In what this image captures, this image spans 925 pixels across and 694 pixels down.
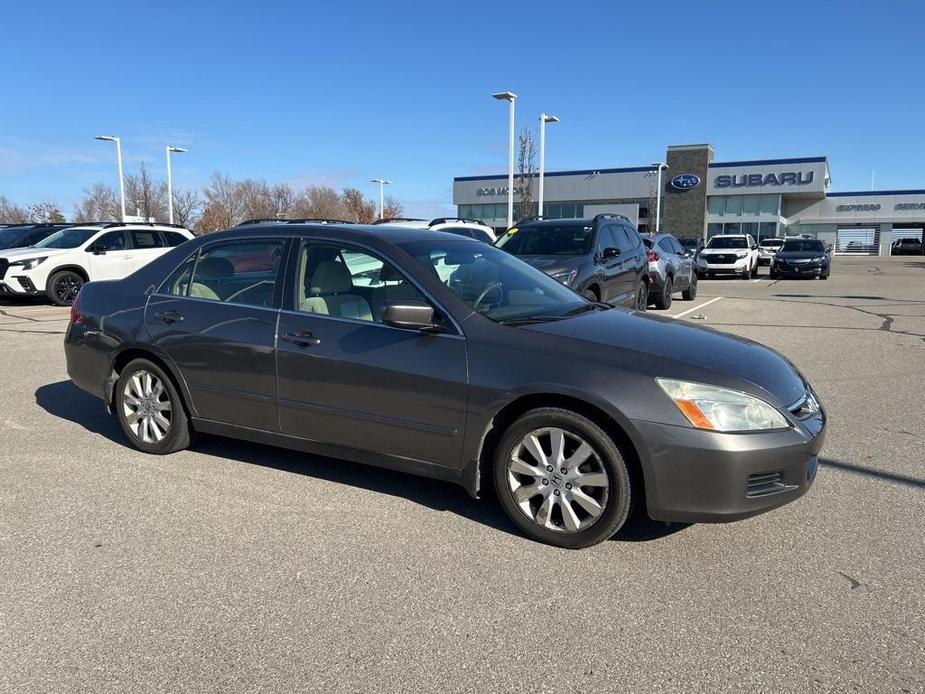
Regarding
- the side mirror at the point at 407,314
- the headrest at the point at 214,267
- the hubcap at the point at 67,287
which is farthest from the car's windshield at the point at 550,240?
the hubcap at the point at 67,287

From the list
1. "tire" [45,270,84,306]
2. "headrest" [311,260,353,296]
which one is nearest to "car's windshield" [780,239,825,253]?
"tire" [45,270,84,306]

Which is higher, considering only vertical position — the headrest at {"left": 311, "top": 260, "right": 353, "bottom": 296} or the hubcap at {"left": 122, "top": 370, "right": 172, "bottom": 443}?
the headrest at {"left": 311, "top": 260, "right": 353, "bottom": 296}

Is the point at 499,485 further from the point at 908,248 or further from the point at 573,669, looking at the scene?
the point at 908,248

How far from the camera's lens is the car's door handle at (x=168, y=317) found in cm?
488

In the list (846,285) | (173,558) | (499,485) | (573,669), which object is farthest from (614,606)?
(846,285)

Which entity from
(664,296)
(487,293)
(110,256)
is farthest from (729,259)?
(487,293)

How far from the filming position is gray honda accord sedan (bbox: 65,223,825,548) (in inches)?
135

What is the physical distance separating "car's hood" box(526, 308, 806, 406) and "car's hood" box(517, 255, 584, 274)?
5063 mm

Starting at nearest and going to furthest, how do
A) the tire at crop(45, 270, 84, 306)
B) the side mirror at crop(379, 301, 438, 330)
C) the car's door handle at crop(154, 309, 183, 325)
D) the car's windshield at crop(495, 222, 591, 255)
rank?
1. the side mirror at crop(379, 301, 438, 330)
2. the car's door handle at crop(154, 309, 183, 325)
3. the car's windshield at crop(495, 222, 591, 255)
4. the tire at crop(45, 270, 84, 306)

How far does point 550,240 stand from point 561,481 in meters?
7.34

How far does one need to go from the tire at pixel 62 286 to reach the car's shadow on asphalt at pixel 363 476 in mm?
9971

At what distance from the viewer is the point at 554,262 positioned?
9.69 metres

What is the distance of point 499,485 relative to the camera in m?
3.78

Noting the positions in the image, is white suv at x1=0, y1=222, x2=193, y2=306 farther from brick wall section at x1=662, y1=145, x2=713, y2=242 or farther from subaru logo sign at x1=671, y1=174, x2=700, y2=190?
subaru logo sign at x1=671, y1=174, x2=700, y2=190
